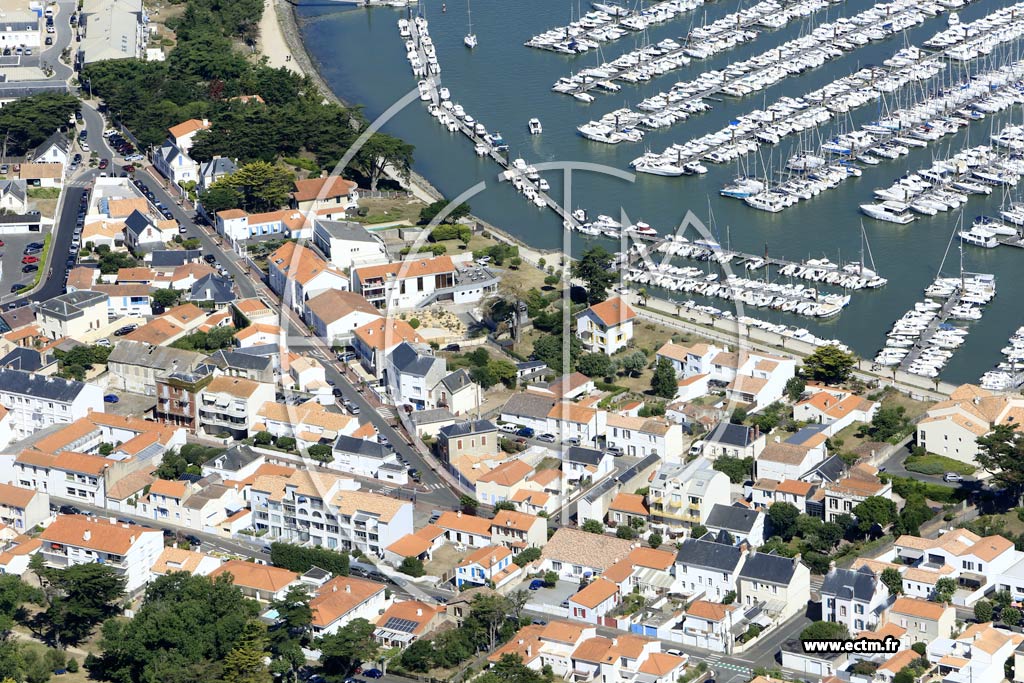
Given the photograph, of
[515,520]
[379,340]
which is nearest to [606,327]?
[379,340]

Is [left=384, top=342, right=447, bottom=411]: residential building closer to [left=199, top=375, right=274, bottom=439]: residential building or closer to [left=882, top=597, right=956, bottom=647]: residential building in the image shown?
[left=199, top=375, right=274, bottom=439]: residential building

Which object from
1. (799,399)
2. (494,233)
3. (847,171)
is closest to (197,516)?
(799,399)

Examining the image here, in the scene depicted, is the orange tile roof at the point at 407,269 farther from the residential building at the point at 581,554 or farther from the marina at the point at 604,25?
the marina at the point at 604,25

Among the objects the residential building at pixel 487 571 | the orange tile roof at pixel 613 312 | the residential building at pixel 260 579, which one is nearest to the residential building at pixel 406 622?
the residential building at pixel 487 571

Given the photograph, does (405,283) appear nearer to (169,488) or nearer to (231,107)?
(169,488)

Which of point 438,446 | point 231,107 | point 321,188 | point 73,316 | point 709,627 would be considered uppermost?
point 231,107

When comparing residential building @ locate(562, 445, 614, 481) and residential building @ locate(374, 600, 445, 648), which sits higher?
residential building @ locate(562, 445, 614, 481)

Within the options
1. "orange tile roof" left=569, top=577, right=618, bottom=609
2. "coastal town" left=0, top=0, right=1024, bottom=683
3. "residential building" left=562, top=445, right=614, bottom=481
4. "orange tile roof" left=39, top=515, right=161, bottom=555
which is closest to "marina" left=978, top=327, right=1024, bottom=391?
"coastal town" left=0, top=0, right=1024, bottom=683
